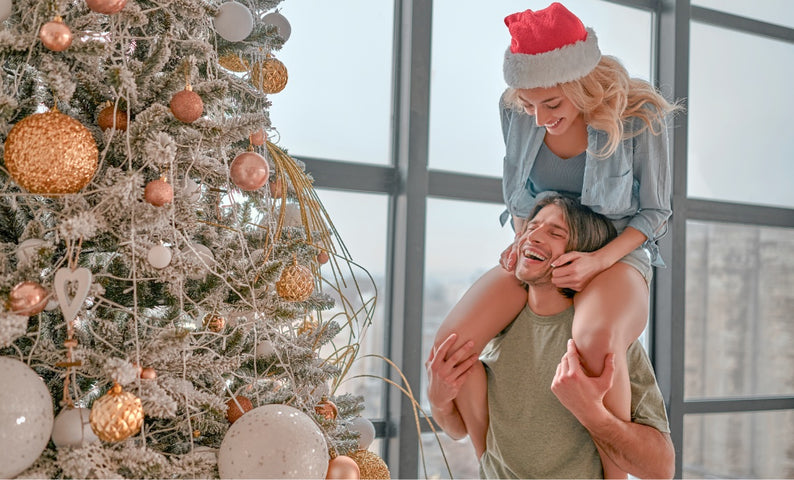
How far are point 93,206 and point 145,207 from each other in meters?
0.08

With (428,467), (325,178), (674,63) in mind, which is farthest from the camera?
(674,63)

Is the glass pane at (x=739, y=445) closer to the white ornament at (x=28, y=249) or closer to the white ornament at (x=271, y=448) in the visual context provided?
the white ornament at (x=271, y=448)

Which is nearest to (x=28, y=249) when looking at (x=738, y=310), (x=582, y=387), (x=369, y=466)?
(x=369, y=466)

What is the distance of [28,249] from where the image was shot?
944mm

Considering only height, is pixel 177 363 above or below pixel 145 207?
below

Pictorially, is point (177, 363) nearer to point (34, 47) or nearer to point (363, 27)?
point (34, 47)

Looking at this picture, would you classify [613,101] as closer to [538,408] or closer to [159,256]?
[538,408]

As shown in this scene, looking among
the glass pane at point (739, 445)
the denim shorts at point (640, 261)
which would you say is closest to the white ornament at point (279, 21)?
the denim shorts at point (640, 261)

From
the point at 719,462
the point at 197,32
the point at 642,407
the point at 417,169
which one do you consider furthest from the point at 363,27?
the point at 719,462

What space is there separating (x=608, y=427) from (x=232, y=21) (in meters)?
1.15

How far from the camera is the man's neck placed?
5.87ft

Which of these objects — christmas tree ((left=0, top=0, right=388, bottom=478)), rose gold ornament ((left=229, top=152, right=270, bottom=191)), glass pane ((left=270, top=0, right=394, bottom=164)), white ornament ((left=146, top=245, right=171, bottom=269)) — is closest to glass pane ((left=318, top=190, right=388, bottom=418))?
glass pane ((left=270, top=0, right=394, bottom=164))

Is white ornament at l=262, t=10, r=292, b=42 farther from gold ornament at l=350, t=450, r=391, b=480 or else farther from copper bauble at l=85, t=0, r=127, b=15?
gold ornament at l=350, t=450, r=391, b=480

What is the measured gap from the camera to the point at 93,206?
1.03 meters
